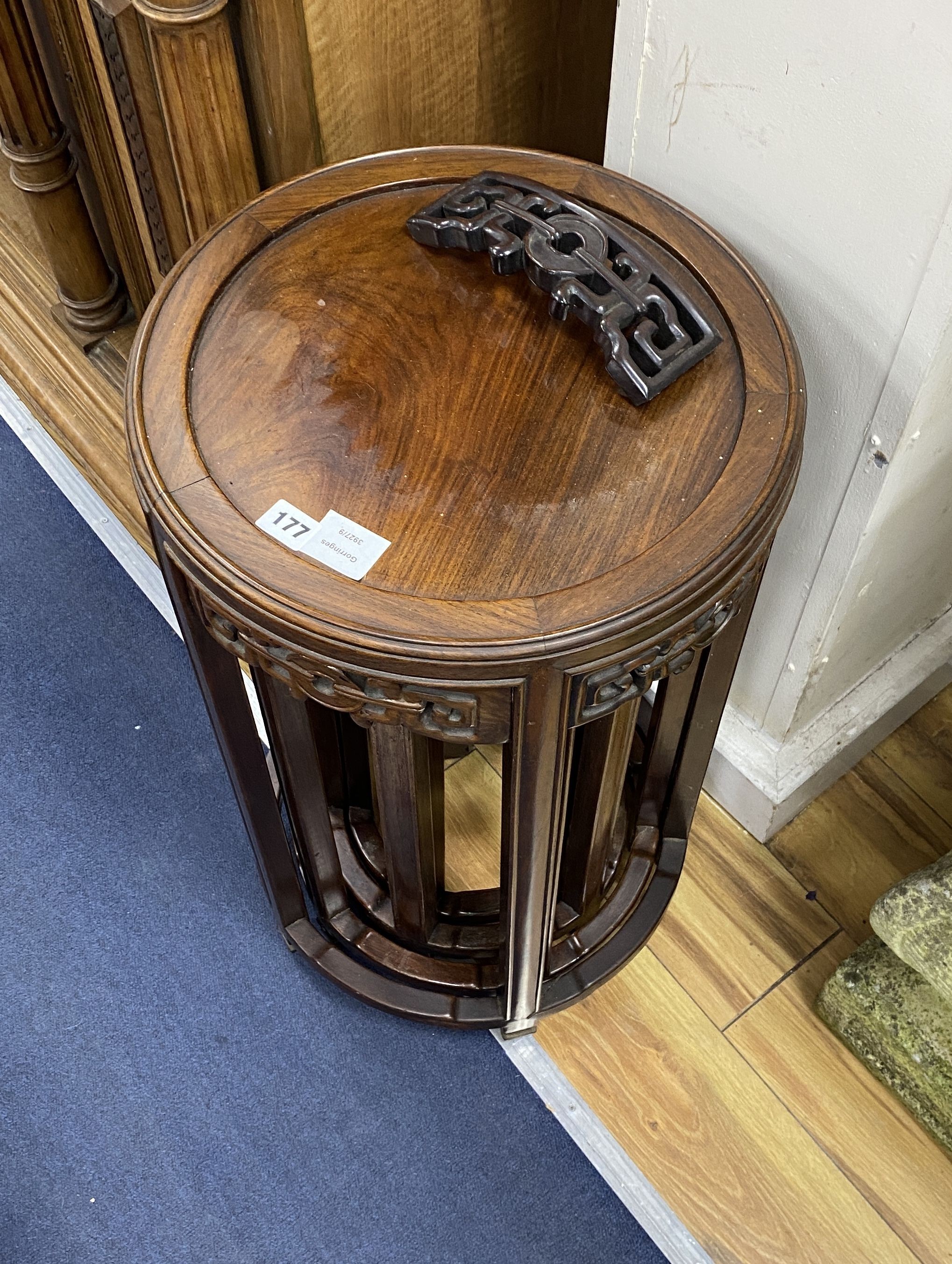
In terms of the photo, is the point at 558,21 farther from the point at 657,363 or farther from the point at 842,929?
the point at 842,929

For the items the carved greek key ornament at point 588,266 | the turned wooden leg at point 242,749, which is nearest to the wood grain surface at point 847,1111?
the turned wooden leg at point 242,749

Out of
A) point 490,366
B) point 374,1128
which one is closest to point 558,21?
point 490,366

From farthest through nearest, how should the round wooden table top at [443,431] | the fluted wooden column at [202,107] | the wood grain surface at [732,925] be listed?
the wood grain surface at [732,925] < the fluted wooden column at [202,107] < the round wooden table top at [443,431]

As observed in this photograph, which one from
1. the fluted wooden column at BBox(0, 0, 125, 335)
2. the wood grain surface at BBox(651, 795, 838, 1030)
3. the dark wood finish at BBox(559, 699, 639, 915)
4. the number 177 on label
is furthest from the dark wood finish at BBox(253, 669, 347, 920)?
the fluted wooden column at BBox(0, 0, 125, 335)

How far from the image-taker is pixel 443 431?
0.73 m

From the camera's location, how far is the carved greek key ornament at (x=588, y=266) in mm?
747

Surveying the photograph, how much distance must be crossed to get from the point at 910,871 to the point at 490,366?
2.58 feet

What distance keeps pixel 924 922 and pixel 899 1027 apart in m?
0.14

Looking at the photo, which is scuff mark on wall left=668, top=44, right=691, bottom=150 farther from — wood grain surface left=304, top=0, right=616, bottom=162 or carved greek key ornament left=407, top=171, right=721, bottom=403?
wood grain surface left=304, top=0, right=616, bottom=162

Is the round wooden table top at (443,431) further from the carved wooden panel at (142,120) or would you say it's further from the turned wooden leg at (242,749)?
the carved wooden panel at (142,120)

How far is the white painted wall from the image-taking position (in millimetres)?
717

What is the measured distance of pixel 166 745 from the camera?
136 cm

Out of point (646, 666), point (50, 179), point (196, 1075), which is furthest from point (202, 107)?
point (196, 1075)

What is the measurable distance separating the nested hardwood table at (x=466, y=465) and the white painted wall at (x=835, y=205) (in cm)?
6
